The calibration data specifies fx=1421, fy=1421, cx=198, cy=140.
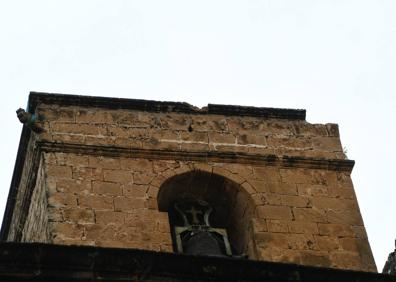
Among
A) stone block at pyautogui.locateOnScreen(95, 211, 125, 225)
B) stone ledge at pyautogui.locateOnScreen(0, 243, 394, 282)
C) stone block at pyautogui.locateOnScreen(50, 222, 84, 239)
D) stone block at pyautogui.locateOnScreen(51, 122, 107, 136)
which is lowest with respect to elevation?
stone ledge at pyautogui.locateOnScreen(0, 243, 394, 282)

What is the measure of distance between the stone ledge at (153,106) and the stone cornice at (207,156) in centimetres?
80

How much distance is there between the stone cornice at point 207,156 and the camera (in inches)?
576

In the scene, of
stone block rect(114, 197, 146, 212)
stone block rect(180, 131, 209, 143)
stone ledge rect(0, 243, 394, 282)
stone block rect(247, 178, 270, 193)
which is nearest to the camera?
stone ledge rect(0, 243, 394, 282)

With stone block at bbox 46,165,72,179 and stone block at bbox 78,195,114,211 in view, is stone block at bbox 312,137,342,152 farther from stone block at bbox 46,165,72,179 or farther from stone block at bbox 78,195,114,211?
stone block at bbox 46,165,72,179

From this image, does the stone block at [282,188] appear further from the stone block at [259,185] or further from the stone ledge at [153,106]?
the stone ledge at [153,106]

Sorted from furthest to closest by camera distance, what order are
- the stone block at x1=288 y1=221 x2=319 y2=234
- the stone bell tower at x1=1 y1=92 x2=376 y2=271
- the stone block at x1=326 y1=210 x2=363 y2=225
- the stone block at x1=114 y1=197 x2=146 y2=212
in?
1. the stone block at x1=326 y1=210 x2=363 y2=225
2. the stone block at x1=288 y1=221 x2=319 y2=234
3. the stone block at x1=114 y1=197 x2=146 y2=212
4. the stone bell tower at x1=1 y1=92 x2=376 y2=271

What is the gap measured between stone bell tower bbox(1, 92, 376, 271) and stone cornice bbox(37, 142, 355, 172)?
13 millimetres

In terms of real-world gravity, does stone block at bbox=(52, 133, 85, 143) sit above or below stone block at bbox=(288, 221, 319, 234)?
above

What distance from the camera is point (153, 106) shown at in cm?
1556

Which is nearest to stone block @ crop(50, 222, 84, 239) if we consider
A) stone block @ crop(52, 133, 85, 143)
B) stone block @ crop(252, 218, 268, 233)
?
stone block @ crop(52, 133, 85, 143)

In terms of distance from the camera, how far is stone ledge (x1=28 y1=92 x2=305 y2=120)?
1527cm

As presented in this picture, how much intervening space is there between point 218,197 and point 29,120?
2.14 m

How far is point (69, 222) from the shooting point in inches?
533

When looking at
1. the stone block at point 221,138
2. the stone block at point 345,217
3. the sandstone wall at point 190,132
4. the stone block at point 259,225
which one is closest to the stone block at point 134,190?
the sandstone wall at point 190,132
